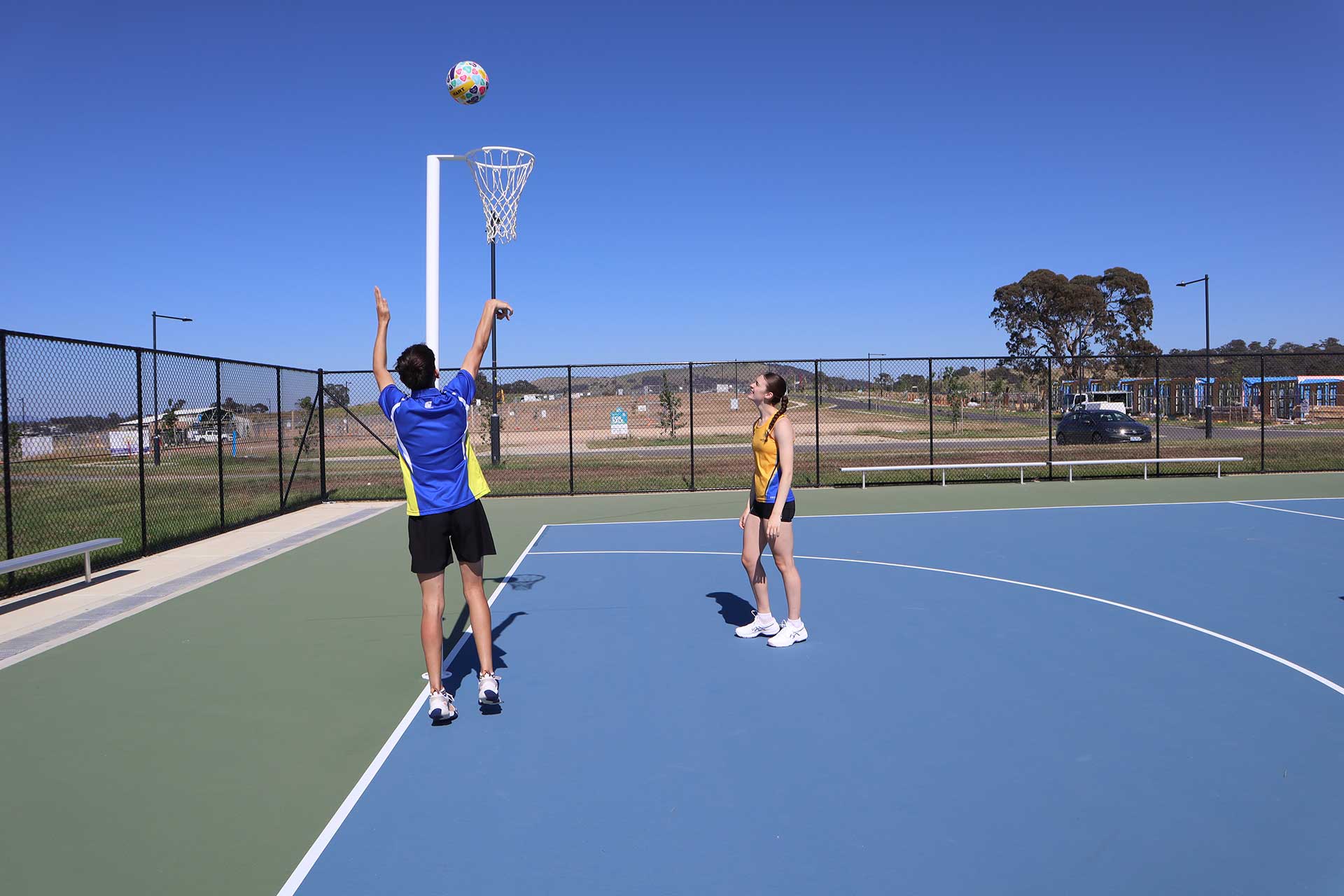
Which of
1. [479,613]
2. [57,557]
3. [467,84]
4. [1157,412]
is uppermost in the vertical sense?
[467,84]

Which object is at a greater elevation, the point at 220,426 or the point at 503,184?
the point at 503,184

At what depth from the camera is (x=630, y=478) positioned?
1902 centimetres

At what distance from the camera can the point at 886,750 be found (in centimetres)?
418

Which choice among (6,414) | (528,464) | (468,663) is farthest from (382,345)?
(528,464)

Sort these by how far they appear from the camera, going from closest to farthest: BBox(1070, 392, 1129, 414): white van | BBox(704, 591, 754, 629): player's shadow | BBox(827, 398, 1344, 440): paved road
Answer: BBox(704, 591, 754, 629): player's shadow, BBox(827, 398, 1344, 440): paved road, BBox(1070, 392, 1129, 414): white van

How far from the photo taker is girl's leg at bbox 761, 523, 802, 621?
230 inches

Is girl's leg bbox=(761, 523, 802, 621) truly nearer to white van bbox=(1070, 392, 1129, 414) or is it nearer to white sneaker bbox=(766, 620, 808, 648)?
white sneaker bbox=(766, 620, 808, 648)

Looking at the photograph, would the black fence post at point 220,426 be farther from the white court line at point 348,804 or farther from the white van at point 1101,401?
the white van at point 1101,401

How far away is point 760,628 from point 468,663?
209 cm

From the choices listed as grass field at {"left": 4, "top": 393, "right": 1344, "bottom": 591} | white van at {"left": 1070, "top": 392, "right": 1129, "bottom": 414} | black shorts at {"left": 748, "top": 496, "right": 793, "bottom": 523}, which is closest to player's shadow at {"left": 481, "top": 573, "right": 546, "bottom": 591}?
black shorts at {"left": 748, "top": 496, "right": 793, "bottom": 523}

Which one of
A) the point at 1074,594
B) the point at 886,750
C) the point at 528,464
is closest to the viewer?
the point at 886,750

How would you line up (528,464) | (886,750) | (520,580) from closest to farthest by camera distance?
(886,750) < (520,580) < (528,464)

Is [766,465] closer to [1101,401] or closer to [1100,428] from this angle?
[1100,428]

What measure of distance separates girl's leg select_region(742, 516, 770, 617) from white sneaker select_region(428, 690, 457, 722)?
225 centimetres
